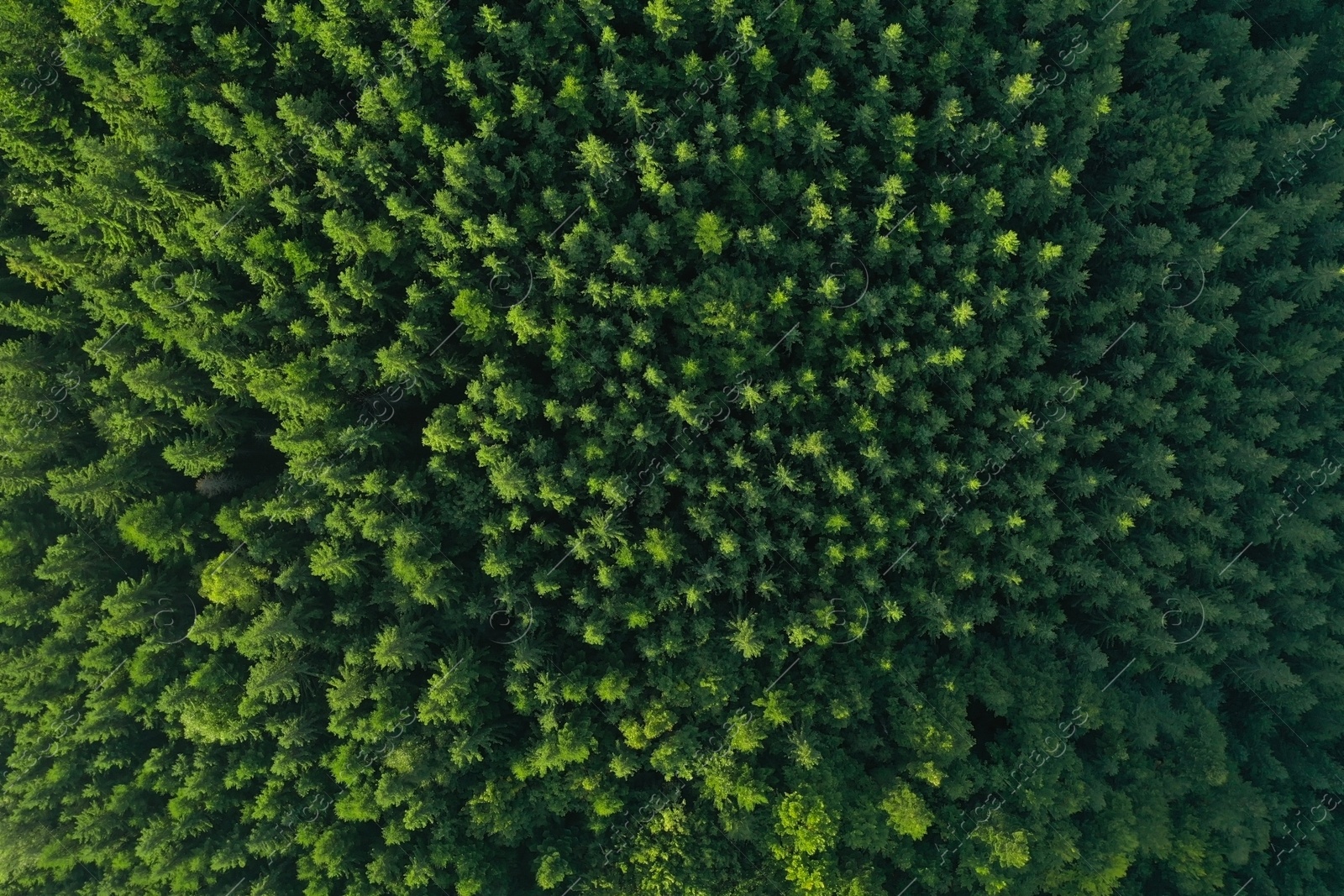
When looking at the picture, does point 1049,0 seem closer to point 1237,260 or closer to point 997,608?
point 1237,260

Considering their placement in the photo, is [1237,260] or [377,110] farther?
[1237,260]

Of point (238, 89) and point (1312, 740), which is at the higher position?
point (238, 89)

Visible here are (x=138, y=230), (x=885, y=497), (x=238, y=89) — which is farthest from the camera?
(x=885, y=497)

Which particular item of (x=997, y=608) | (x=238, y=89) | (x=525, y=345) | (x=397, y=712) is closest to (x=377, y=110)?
(x=238, y=89)

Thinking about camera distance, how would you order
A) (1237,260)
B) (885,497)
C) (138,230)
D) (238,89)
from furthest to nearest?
(1237,260) < (885,497) < (138,230) < (238,89)

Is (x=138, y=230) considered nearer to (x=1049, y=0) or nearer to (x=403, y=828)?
(x=403, y=828)

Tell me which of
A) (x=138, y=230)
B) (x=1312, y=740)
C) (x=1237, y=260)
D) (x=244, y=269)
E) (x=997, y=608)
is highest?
(x=138, y=230)

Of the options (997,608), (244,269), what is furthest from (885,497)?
(244,269)
